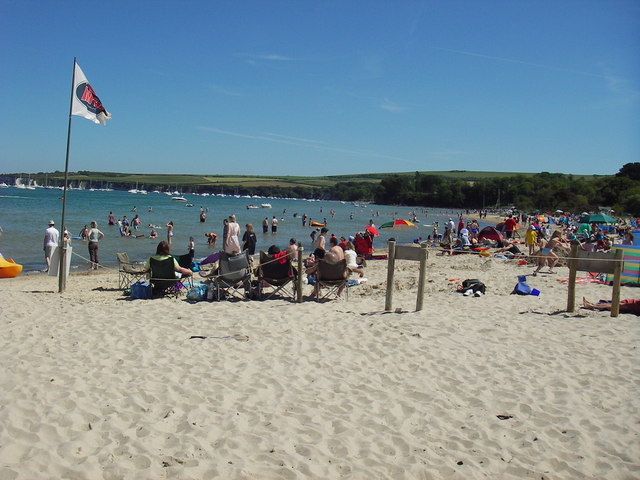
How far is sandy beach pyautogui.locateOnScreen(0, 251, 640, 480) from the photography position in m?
3.70

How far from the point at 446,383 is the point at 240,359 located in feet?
7.37

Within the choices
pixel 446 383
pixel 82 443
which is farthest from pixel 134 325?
pixel 446 383

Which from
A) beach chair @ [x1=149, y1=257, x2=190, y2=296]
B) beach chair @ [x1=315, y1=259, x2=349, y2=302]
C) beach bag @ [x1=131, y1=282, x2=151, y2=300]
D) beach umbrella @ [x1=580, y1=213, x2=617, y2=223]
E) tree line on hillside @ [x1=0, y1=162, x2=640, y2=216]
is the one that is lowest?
beach bag @ [x1=131, y1=282, x2=151, y2=300]

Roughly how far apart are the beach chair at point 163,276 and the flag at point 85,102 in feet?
9.55

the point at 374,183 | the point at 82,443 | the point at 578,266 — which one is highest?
the point at 374,183

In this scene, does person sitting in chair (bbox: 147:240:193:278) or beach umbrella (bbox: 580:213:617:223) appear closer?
person sitting in chair (bbox: 147:240:193:278)

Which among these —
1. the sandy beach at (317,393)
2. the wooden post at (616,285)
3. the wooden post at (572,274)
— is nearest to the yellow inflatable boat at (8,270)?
the sandy beach at (317,393)

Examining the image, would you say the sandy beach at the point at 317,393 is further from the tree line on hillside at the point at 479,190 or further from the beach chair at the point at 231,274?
the tree line on hillside at the point at 479,190

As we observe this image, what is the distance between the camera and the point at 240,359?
19.2 ft

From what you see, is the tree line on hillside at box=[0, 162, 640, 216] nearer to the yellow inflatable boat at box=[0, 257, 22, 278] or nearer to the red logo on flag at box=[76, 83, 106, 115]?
the yellow inflatable boat at box=[0, 257, 22, 278]

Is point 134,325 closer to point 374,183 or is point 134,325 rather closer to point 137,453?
point 137,453

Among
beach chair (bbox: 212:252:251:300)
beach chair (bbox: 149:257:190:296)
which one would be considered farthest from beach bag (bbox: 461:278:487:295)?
beach chair (bbox: 149:257:190:296)

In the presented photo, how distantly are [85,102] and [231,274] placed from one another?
4207 mm

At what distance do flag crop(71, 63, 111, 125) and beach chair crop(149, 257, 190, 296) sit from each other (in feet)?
9.55
